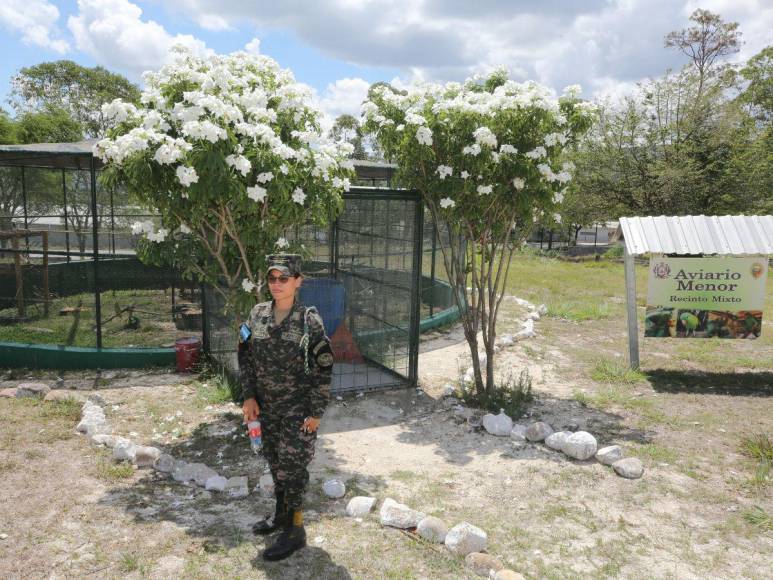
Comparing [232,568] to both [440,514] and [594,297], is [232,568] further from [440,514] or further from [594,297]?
[594,297]

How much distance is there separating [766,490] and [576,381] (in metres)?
3.28

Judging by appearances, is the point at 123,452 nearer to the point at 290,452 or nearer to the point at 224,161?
the point at 290,452

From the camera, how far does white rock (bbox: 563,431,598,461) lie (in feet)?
17.4

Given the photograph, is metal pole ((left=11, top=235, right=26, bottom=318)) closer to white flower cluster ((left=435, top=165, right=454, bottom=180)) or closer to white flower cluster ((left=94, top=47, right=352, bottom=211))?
white flower cluster ((left=94, top=47, right=352, bottom=211))

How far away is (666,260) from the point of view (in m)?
7.92

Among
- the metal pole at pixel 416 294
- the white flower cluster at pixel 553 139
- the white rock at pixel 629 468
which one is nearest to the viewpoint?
the white rock at pixel 629 468

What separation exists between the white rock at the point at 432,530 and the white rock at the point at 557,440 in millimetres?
1905

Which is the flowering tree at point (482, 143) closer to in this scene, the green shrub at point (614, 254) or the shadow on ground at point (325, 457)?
the shadow on ground at point (325, 457)

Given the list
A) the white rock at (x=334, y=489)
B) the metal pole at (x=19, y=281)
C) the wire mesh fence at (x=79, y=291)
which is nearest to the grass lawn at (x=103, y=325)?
the wire mesh fence at (x=79, y=291)

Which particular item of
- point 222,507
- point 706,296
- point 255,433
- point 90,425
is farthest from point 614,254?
point 255,433

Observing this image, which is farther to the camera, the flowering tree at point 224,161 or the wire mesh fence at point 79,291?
the wire mesh fence at point 79,291

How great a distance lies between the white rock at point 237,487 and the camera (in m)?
4.51

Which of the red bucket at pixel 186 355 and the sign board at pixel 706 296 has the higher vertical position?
the sign board at pixel 706 296

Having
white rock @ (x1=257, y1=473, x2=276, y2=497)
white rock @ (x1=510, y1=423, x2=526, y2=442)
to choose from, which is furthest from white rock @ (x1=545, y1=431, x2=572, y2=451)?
white rock @ (x1=257, y1=473, x2=276, y2=497)
